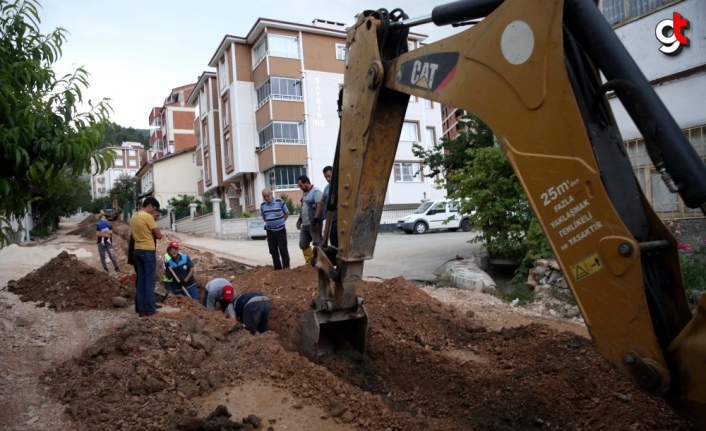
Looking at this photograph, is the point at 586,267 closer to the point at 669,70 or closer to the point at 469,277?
the point at 469,277

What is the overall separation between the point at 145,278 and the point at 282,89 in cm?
2618

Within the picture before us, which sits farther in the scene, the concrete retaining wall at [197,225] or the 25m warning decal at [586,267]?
the concrete retaining wall at [197,225]

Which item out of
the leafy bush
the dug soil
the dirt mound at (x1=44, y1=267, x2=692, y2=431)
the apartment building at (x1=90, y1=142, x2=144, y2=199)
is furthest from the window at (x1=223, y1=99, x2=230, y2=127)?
the apartment building at (x1=90, y1=142, x2=144, y2=199)

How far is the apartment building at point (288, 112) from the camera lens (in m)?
31.8

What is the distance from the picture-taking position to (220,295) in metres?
7.77

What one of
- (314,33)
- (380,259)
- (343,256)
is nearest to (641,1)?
(380,259)

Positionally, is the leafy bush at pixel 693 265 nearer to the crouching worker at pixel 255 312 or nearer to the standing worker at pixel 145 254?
the crouching worker at pixel 255 312

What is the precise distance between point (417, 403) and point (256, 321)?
9.55 feet

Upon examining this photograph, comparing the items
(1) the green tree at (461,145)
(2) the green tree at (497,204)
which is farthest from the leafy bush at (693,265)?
(1) the green tree at (461,145)

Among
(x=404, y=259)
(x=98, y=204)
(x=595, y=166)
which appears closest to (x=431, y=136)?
(x=404, y=259)

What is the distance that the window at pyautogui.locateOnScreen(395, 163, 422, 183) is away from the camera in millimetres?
34006

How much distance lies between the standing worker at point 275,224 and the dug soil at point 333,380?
3556 mm

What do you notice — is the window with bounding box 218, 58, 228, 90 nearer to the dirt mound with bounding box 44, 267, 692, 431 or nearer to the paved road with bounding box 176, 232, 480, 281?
the paved road with bounding box 176, 232, 480, 281

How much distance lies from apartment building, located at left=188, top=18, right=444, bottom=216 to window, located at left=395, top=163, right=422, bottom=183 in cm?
6
